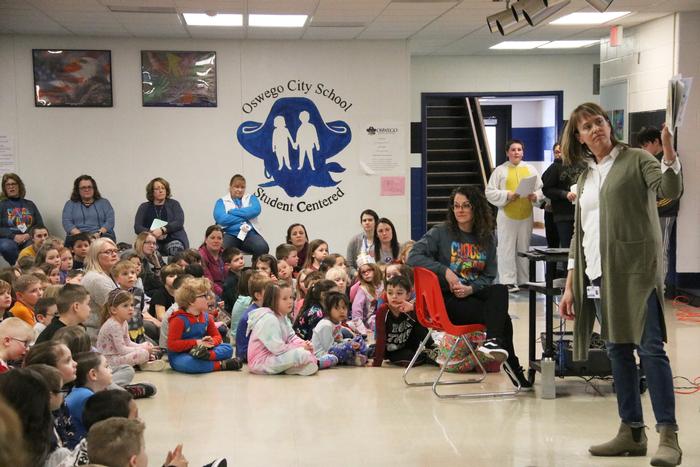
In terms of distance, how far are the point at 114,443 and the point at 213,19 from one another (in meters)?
6.66

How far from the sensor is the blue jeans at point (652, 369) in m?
3.72

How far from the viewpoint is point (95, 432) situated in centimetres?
281

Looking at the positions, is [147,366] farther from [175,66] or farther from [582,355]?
[175,66]

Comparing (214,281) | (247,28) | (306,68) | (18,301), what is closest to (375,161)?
(306,68)

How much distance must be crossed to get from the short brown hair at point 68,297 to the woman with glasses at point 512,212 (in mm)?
5079

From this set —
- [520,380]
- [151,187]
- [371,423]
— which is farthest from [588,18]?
[371,423]

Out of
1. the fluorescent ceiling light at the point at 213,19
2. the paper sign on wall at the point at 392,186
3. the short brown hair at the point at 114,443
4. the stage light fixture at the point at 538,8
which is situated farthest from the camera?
the paper sign on wall at the point at 392,186

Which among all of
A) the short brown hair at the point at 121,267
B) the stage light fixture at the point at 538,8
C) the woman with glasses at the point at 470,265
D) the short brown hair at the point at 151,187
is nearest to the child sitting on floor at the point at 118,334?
the short brown hair at the point at 121,267

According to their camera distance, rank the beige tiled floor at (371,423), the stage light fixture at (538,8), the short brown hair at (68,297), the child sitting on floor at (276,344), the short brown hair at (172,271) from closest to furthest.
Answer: the beige tiled floor at (371,423) < the short brown hair at (68,297) < the stage light fixture at (538,8) < the child sitting on floor at (276,344) < the short brown hair at (172,271)

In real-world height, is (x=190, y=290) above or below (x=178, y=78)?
below

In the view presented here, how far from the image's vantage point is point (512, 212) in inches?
359

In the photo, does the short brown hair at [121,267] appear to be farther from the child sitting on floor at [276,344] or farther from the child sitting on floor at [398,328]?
the child sitting on floor at [398,328]

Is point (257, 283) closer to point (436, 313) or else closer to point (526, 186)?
point (436, 313)

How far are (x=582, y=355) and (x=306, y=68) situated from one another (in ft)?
22.7
